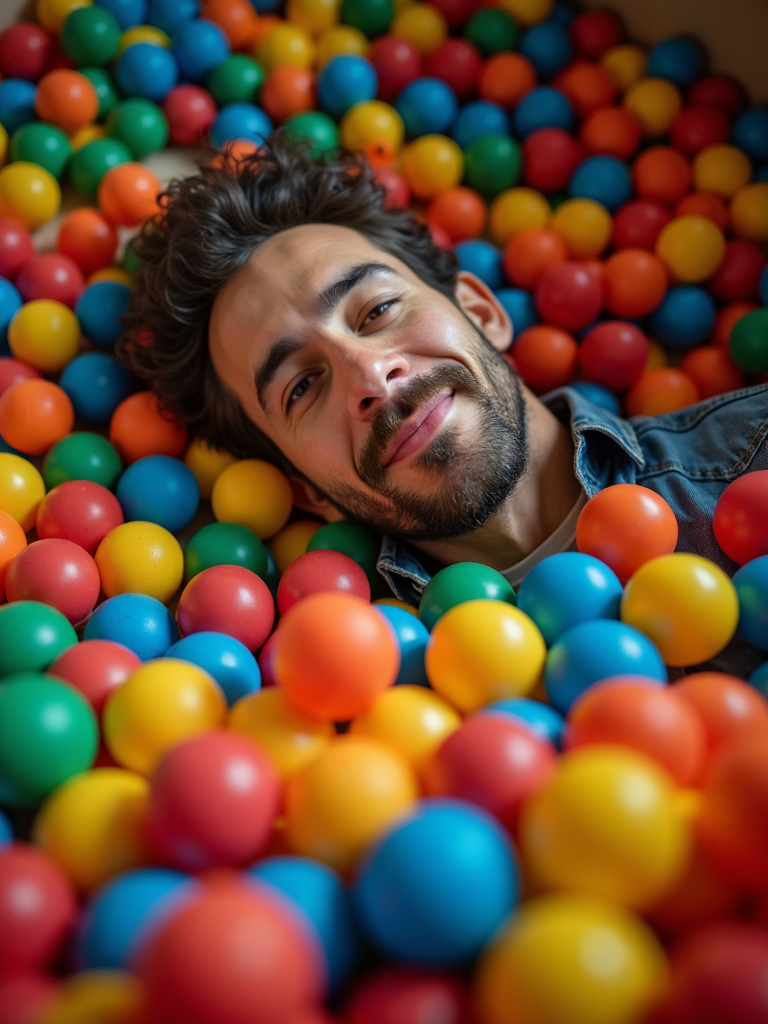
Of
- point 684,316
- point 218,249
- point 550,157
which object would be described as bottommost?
point 684,316

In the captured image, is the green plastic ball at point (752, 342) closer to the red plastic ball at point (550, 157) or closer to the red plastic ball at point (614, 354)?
the red plastic ball at point (614, 354)

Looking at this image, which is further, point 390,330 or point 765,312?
point 765,312

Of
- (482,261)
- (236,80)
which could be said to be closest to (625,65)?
(482,261)

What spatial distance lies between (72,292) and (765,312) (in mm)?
1467

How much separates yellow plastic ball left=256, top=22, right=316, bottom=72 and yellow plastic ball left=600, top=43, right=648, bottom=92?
0.75 meters

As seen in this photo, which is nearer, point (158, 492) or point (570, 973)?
point (570, 973)

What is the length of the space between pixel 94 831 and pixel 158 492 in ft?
2.79

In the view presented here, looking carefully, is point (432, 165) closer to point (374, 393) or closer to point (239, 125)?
point (239, 125)

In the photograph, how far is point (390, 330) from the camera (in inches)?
54.9

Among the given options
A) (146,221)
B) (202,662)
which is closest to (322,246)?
(146,221)

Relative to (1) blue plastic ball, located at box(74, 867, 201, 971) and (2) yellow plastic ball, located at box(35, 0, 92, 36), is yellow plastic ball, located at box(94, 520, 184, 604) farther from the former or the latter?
(2) yellow plastic ball, located at box(35, 0, 92, 36)

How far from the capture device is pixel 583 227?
1.92 metres

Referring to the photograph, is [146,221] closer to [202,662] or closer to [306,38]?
[306,38]

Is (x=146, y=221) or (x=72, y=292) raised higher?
(x=146, y=221)
